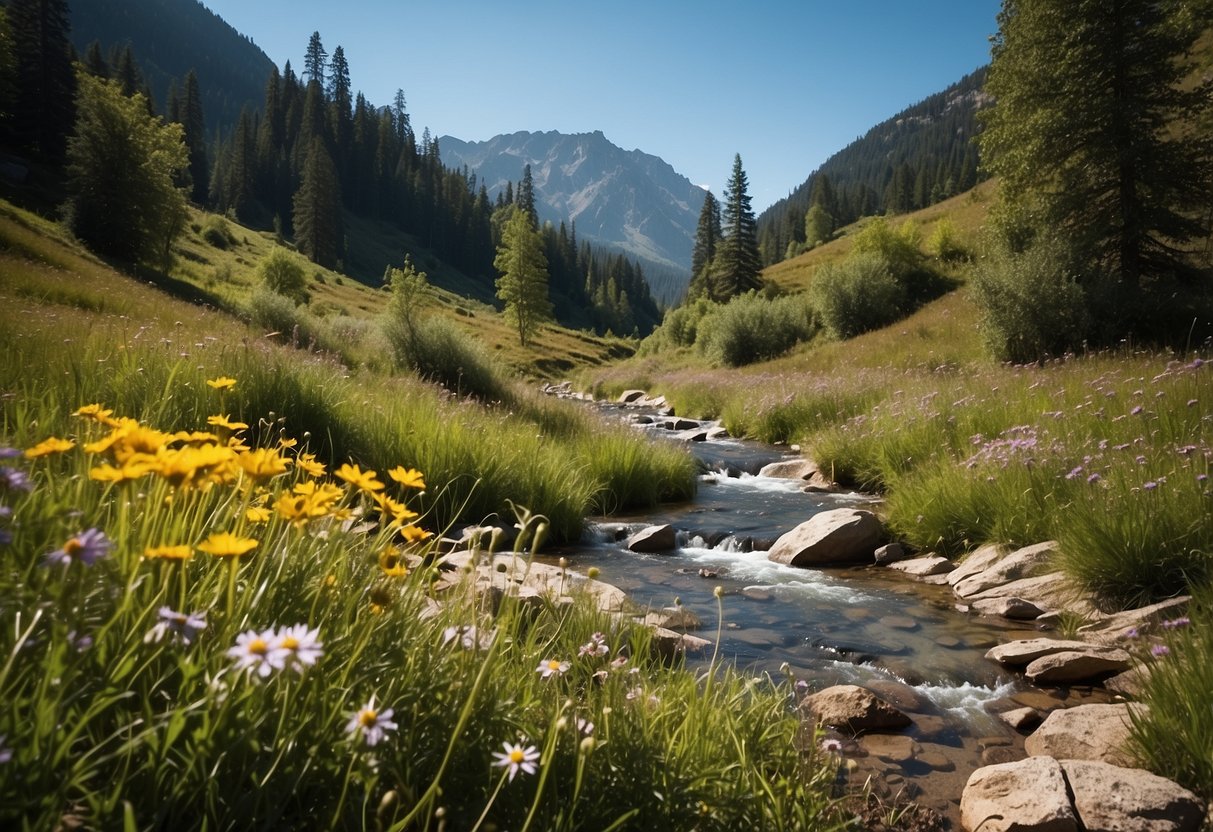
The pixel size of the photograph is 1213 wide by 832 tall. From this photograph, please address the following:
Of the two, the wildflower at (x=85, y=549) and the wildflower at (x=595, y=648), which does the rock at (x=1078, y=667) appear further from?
the wildflower at (x=85, y=549)

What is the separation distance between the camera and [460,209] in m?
111

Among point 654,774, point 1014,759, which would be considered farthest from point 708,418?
point 654,774

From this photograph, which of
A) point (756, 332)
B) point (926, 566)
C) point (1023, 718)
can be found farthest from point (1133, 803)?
point (756, 332)

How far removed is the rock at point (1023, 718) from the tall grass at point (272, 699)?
1.81 meters

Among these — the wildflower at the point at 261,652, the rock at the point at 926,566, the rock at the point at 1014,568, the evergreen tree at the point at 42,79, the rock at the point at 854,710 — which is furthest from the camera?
the evergreen tree at the point at 42,79

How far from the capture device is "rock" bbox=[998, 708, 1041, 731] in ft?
10.7

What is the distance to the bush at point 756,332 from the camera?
29578mm

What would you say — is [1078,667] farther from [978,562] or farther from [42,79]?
[42,79]

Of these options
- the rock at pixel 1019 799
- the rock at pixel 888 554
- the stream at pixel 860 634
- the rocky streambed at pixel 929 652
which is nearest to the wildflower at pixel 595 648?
the rocky streambed at pixel 929 652

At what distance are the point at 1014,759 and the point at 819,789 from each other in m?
1.50

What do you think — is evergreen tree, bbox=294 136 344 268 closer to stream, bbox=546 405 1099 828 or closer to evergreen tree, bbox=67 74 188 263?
evergreen tree, bbox=67 74 188 263

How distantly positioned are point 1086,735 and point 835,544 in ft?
11.3

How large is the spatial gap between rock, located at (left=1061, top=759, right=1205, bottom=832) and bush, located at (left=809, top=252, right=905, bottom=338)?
89.6 feet

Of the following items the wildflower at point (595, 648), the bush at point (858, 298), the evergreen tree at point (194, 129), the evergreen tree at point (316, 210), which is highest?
the evergreen tree at point (194, 129)
